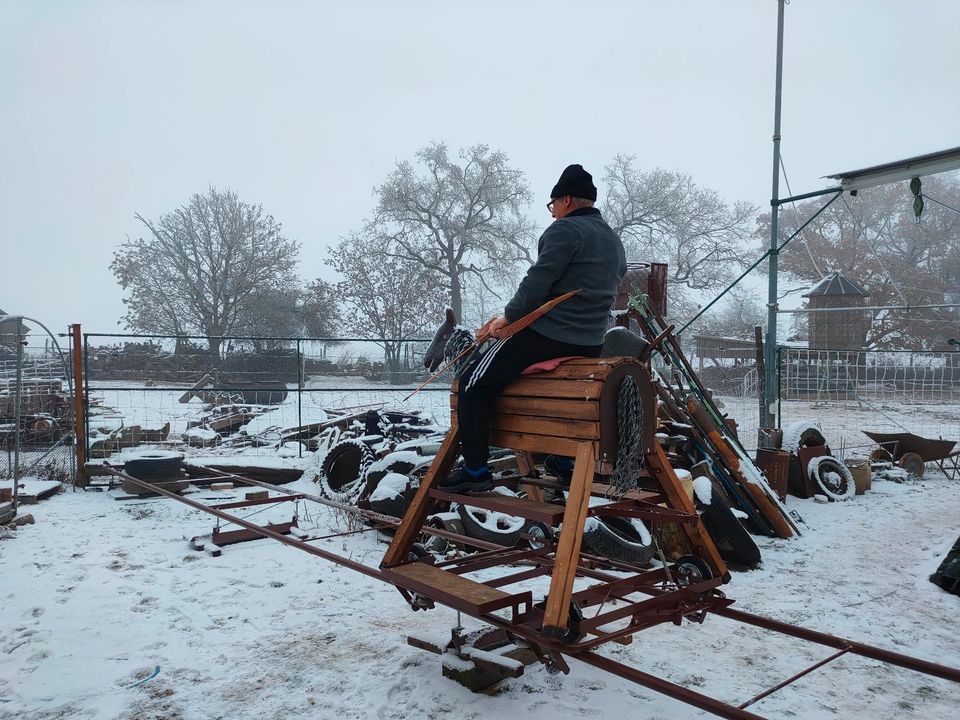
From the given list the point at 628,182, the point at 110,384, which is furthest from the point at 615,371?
the point at 628,182

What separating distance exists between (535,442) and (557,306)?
2.10 ft

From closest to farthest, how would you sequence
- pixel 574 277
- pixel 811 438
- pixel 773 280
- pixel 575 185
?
pixel 574 277, pixel 575 185, pixel 811 438, pixel 773 280

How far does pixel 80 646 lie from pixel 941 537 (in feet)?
25.3

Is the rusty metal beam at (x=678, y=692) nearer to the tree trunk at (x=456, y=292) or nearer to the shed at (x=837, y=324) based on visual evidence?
the shed at (x=837, y=324)

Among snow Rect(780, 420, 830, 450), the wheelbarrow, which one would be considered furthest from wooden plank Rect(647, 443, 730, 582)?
the wheelbarrow

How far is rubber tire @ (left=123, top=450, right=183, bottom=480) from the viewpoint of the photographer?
26.9 feet

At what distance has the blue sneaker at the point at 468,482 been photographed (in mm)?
3244

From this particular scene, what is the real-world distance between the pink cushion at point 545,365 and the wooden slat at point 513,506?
598 mm

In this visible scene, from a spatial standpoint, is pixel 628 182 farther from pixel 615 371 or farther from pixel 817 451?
pixel 615 371

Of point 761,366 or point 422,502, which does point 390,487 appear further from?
point 761,366

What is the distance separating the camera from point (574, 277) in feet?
10.2

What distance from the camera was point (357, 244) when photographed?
Answer: 3450 centimetres

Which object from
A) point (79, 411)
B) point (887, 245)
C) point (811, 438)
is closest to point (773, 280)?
point (811, 438)

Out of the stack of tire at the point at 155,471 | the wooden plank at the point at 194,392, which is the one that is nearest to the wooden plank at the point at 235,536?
the stack of tire at the point at 155,471
